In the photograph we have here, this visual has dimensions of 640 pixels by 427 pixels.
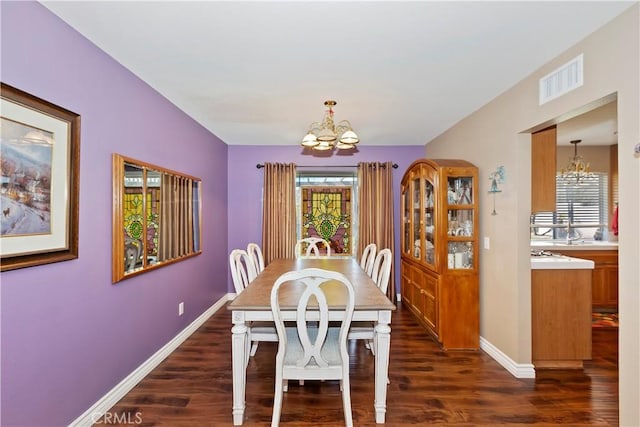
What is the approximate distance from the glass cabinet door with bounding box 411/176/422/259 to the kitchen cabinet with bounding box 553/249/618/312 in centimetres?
181

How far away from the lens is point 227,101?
3.03 metres

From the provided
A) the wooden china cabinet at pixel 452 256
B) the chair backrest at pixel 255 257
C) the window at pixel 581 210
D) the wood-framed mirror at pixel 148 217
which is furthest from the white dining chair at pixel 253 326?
the window at pixel 581 210

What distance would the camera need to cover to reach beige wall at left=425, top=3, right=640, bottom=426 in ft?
5.45

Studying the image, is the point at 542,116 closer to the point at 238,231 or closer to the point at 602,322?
the point at 602,322

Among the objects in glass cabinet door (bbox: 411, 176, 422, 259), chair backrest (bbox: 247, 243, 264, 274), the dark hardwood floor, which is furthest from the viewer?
glass cabinet door (bbox: 411, 176, 422, 259)

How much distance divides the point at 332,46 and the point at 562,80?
1.56m

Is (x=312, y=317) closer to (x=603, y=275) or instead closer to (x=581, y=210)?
(x=603, y=275)

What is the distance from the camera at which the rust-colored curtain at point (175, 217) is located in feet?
9.66

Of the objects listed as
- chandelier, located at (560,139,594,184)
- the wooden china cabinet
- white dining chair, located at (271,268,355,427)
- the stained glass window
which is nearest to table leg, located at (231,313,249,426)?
white dining chair, located at (271,268,355,427)

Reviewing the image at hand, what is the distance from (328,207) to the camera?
5.16 metres

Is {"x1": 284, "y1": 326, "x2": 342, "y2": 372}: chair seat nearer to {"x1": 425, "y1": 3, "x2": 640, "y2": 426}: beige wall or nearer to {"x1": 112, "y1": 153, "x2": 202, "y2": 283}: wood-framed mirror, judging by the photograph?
{"x1": 112, "y1": 153, "x2": 202, "y2": 283}: wood-framed mirror

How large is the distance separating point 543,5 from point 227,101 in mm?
2468

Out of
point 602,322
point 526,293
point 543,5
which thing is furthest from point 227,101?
point 602,322

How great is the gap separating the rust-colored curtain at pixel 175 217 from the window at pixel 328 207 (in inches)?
76.4
